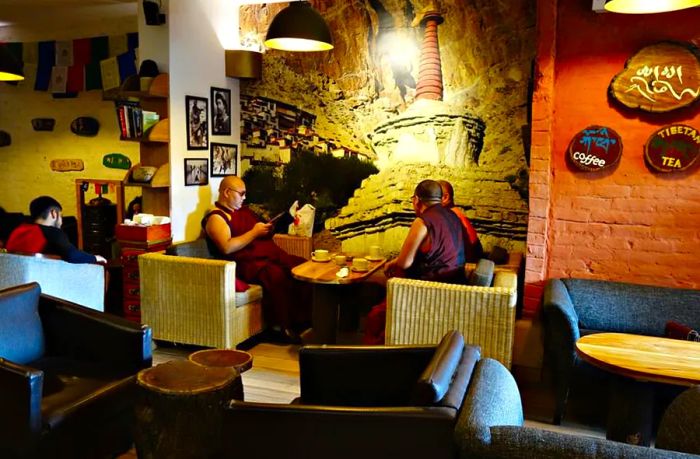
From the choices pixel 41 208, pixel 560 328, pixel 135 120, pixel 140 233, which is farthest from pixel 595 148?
pixel 41 208

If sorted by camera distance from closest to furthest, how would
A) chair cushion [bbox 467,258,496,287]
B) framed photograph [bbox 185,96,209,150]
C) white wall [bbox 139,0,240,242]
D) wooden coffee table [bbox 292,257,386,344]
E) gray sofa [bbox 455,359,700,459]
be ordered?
gray sofa [bbox 455,359,700,459] → chair cushion [bbox 467,258,496,287] → wooden coffee table [bbox 292,257,386,344] → white wall [bbox 139,0,240,242] → framed photograph [bbox 185,96,209,150]

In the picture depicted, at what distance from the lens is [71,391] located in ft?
8.98

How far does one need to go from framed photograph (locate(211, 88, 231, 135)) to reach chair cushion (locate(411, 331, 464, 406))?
372 centimetres

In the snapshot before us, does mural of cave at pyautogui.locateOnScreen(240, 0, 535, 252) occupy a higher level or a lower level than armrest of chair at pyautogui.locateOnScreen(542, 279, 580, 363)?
higher

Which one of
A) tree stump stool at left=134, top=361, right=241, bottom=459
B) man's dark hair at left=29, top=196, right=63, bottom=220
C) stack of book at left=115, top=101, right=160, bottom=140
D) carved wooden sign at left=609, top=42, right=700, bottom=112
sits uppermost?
carved wooden sign at left=609, top=42, right=700, bottom=112

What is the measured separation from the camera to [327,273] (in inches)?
169

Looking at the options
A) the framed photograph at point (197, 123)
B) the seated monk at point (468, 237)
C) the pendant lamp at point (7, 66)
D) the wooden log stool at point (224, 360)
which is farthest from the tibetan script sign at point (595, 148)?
the pendant lamp at point (7, 66)

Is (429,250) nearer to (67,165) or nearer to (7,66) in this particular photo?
(7,66)

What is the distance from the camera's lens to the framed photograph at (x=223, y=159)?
543cm

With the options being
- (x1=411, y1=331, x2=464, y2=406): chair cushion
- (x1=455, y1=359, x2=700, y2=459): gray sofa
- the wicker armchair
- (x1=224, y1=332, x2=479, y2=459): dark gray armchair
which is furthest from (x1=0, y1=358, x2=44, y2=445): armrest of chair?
the wicker armchair

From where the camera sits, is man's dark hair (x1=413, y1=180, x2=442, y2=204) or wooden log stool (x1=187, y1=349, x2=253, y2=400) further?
man's dark hair (x1=413, y1=180, x2=442, y2=204)

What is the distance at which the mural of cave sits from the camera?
4.76m

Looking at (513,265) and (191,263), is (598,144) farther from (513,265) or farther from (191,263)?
(191,263)

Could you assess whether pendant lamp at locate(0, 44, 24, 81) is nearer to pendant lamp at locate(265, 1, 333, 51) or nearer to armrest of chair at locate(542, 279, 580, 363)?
pendant lamp at locate(265, 1, 333, 51)
